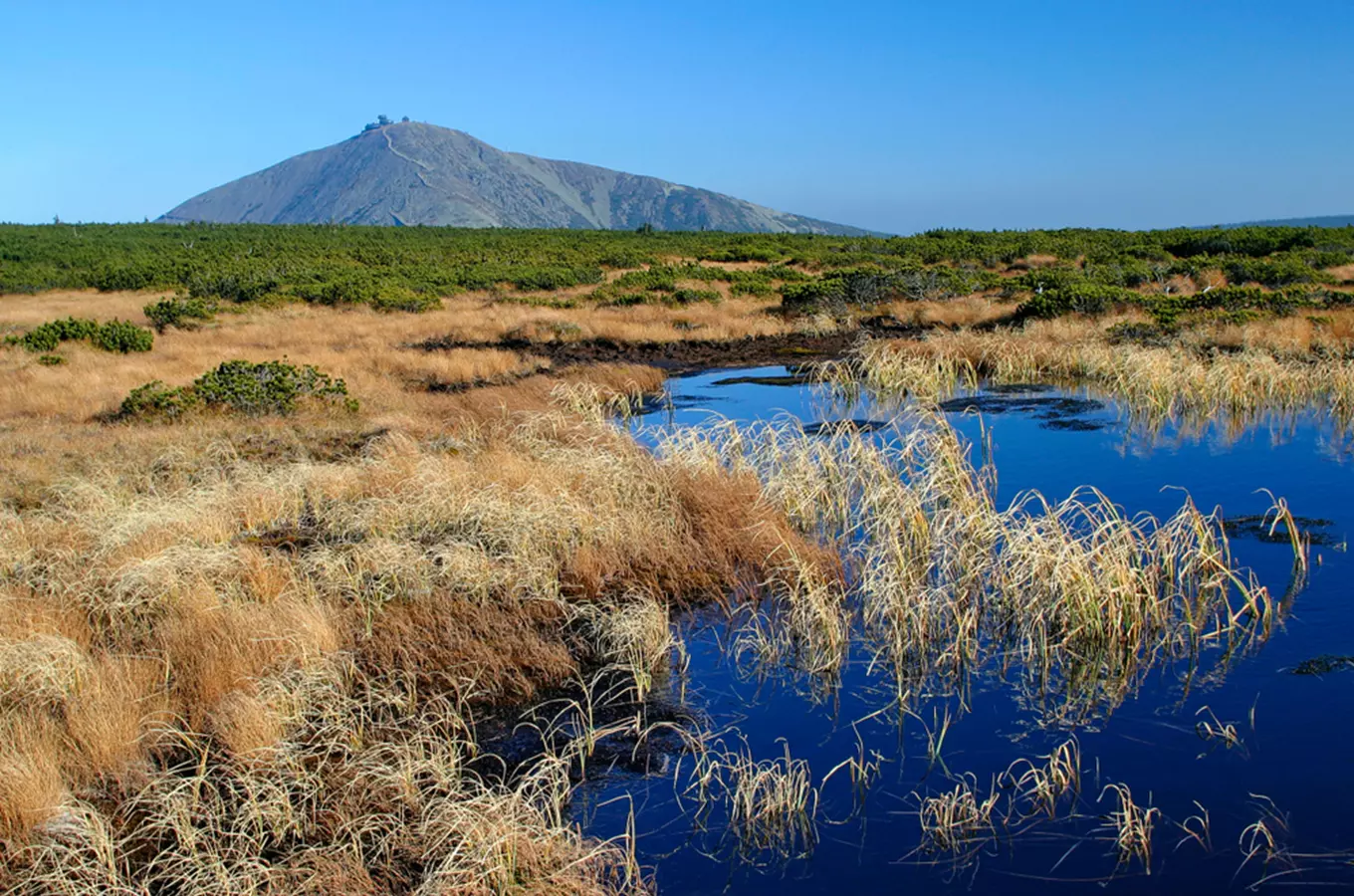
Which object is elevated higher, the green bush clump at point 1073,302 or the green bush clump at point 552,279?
the green bush clump at point 552,279

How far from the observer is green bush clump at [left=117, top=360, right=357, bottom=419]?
16641 millimetres

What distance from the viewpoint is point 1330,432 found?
15.3 metres

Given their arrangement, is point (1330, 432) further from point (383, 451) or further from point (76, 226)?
point (76, 226)

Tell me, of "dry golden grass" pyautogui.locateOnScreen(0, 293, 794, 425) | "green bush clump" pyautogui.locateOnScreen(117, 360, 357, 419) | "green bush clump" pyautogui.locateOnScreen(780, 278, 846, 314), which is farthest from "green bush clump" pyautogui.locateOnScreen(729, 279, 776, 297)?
"green bush clump" pyautogui.locateOnScreen(117, 360, 357, 419)

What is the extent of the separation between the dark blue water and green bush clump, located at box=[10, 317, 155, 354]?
65.2 ft

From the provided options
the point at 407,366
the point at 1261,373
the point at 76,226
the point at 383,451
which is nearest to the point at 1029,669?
the point at 383,451

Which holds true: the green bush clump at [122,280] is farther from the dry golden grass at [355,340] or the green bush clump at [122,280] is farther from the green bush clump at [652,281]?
the green bush clump at [652,281]

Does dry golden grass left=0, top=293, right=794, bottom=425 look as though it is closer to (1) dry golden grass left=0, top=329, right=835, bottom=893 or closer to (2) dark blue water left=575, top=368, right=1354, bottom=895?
(1) dry golden grass left=0, top=329, right=835, bottom=893

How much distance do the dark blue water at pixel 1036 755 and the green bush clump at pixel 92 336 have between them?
19883 mm

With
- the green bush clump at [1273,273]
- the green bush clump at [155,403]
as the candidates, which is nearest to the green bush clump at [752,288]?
the green bush clump at [1273,273]

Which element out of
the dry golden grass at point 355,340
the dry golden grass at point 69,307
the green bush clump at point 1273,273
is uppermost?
the dry golden grass at point 69,307

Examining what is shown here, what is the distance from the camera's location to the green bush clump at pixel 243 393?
54.6 feet

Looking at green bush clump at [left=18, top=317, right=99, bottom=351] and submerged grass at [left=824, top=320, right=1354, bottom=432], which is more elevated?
green bush clump at [left=18, top=317, right=99, bottom=351]

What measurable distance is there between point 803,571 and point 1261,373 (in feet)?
42.2
